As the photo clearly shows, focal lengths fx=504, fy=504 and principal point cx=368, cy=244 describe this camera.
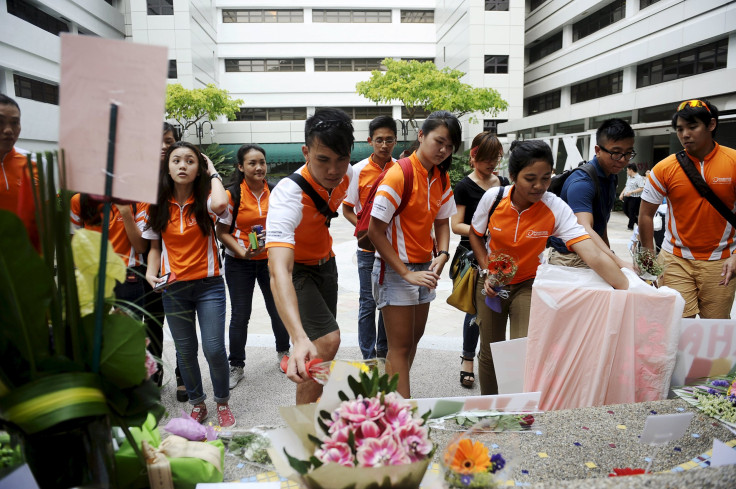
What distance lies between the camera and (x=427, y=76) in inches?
1037

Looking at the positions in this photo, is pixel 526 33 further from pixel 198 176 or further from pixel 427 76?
pixel 198 176

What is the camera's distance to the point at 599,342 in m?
2.44

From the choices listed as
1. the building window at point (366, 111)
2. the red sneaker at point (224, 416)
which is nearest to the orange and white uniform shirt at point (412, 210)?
the red sneaker at point (224, 416)

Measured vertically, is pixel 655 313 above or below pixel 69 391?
below

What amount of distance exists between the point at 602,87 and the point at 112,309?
28.8m

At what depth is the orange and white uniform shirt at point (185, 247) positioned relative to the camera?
10.6 ft

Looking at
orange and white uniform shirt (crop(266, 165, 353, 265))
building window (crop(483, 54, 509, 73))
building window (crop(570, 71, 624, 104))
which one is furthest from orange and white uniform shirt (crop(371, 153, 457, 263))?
building window (crop(483, 54, 509, 73))

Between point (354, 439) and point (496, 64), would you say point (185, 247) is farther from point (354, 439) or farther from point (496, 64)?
point (496, 64)

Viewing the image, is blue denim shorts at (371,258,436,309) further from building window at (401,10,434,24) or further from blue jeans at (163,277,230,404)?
building window at (401,10,434,24)

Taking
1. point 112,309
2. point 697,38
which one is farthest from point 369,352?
point 697,38

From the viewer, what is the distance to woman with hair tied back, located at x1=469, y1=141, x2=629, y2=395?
2832mm

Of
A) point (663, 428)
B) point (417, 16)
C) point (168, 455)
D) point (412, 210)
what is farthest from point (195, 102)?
point (663, 428)

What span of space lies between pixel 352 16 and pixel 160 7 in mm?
12500

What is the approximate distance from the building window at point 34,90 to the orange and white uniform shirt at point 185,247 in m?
19.1
